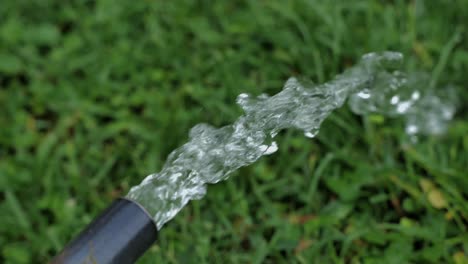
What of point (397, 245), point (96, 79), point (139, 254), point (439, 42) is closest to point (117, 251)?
point (139, 254)

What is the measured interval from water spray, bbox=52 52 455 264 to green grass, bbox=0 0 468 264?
9cm

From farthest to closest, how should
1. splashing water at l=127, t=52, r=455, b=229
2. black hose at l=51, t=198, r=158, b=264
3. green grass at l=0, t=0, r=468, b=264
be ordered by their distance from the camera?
green grass at l=0, t=0, r=468, b=264
splashing water at l=127, t=52, r=455, b=229
black hose at l=51, t=198, r=158, b=264

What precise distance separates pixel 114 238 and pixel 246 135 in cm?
48

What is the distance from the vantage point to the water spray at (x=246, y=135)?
1379 millimetres

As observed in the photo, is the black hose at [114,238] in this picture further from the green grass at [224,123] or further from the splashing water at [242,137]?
the green grass at [224,123]

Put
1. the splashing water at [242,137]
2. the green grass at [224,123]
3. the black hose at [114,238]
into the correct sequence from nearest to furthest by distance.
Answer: the black hose at [114,238]
the splashing water at [242,137]
the green grass at [224,123]

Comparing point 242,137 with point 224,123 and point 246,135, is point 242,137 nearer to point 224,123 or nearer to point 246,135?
point 246,135

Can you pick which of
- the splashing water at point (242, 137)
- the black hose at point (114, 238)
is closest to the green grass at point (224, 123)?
the splashing water at point (242, 137)

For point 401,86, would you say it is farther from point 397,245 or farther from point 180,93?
point 180,93

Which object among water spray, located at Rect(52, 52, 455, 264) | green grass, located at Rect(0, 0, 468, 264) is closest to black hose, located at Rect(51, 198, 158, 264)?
water spray, located at Rect(52, 52, 455, 264)

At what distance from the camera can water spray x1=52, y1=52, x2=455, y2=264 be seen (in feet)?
4.52

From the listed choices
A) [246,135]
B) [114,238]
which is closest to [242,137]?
[246,135]

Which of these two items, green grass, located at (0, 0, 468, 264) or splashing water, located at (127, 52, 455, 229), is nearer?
splashing water, located at (127, 52, 455, 229)

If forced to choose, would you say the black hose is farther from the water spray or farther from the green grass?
the green grass
